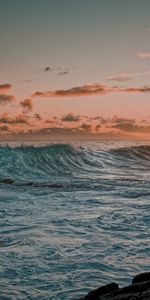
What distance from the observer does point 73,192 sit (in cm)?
1706

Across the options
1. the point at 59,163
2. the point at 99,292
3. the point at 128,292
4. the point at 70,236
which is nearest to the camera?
the point at 128,292

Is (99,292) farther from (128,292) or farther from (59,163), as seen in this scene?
(59,163)

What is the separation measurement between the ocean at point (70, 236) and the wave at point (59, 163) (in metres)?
4.29

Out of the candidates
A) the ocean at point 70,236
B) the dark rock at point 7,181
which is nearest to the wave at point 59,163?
the dark rock at point 7,181

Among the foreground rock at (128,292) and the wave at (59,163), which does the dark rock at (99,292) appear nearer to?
the foreground rock at (128,292)

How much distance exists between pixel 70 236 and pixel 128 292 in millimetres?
4712

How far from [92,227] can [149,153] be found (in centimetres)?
3646

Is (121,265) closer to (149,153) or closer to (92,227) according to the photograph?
(92,227)

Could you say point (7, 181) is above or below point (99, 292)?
above

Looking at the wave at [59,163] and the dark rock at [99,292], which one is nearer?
the dark rock at [99,292]

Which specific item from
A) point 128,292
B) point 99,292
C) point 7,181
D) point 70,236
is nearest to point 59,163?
point 7,181

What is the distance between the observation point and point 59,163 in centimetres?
3161

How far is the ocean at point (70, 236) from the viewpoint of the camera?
20.2 feet

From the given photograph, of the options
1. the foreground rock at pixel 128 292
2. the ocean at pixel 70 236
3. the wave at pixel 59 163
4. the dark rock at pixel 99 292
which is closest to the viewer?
the foreground rock at pixel 128 292
